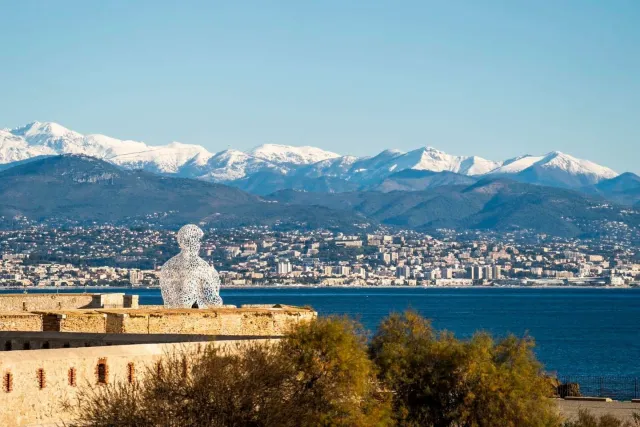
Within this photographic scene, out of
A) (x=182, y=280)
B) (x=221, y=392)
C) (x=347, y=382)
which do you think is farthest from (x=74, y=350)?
(x=182, y=280)

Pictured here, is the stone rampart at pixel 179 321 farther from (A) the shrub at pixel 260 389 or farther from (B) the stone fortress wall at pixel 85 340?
(A) the shrub at pixel 260 389

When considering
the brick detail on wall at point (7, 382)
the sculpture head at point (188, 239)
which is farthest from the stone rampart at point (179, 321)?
the brick detail on wall at point (7, 382)

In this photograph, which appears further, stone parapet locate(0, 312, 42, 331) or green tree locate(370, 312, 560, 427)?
green tree locate(370, 312, 560, 427)

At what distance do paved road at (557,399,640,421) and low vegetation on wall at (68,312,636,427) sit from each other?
21.6 feet

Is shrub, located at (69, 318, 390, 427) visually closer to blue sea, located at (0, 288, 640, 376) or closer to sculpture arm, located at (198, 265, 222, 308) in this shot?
sculpture arm, located at (198, 265, 222, 308)

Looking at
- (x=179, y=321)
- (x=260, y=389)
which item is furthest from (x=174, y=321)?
(x=260, y=389)

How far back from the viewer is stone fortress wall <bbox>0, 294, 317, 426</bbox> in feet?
69.3

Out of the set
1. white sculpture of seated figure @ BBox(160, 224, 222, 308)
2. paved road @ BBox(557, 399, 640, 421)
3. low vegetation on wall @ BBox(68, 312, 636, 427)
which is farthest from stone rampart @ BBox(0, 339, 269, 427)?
paved road @ BBox(557, 399, 640, 421)

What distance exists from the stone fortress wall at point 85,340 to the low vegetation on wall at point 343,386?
353 mm

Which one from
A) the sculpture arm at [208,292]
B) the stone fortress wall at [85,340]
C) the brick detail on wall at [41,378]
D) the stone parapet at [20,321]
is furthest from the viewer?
the sculpture arm at [208,292]

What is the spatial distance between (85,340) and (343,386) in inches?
205

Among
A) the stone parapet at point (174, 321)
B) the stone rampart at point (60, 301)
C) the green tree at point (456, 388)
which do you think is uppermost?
the stone rampart at point (60, 301)

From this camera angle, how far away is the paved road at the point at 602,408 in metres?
44.6

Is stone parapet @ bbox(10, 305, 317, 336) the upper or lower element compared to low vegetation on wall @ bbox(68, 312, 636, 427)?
upper
